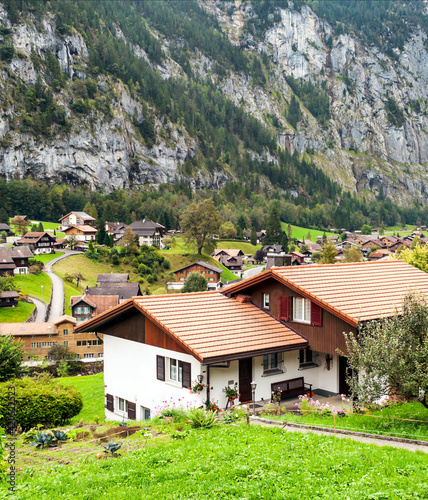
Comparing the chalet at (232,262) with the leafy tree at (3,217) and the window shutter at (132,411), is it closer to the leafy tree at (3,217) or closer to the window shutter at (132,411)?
the leafy tree at (3,217)

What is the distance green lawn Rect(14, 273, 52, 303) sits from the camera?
3270 inches

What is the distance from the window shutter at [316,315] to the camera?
20406 mm

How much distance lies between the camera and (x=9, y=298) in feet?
250

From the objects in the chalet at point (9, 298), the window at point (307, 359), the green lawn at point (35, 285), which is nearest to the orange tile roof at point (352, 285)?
the window at point (307, 359)

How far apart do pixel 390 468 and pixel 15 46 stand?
209 metres

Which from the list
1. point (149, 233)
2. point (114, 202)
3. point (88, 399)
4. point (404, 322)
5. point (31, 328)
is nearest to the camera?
point (404, 322)

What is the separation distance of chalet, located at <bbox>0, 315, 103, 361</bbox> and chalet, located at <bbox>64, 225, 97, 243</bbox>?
57.0 meters

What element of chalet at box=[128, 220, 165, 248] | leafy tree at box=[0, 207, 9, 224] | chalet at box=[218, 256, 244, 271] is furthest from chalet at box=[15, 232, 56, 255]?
chalet at box=[218, 256, 244, 271]

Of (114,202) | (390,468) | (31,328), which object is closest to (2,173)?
(114,202)

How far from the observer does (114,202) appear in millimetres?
166625

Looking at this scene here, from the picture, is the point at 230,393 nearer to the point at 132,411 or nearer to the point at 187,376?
the point at 187,376

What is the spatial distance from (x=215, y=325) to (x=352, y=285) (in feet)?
22.8

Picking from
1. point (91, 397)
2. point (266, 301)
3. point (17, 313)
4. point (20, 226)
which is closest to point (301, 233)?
point (20, 226)

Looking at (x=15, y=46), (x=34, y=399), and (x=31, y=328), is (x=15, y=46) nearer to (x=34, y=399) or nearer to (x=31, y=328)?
(x=31, y=328)
